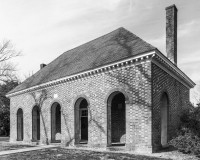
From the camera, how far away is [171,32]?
1540 centimetres

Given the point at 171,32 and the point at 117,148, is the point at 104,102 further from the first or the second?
the point at 171,32

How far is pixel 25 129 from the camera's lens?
2020cm

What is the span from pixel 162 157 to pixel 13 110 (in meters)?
17.6

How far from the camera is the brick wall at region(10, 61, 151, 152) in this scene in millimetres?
10781

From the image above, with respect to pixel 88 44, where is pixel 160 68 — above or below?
below

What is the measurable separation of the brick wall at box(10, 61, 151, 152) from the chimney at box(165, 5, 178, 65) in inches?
220

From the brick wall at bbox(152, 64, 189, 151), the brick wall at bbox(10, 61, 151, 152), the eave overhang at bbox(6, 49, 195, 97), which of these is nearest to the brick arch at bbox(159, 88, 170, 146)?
the brick wall at bbox(152, 64, 189, 151)

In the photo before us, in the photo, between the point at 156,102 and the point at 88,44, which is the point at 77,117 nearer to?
the point at 156,102

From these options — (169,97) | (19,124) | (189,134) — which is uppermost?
(169,97)

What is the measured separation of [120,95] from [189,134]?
568 centimetres

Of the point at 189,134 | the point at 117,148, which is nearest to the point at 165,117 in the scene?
the point at 189,134

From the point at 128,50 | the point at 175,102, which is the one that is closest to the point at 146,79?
the point at 128,50

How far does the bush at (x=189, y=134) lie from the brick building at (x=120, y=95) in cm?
110

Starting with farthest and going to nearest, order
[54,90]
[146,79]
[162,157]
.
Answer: [54,90] → [146,79] → [162,157]
